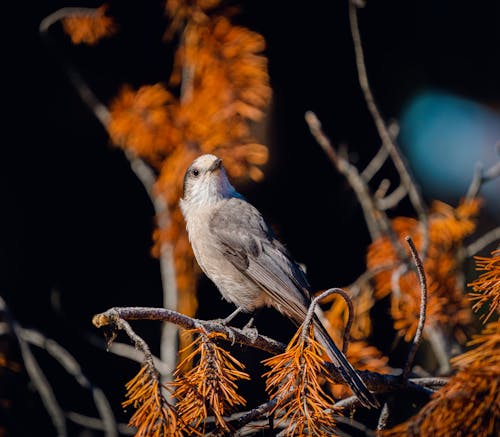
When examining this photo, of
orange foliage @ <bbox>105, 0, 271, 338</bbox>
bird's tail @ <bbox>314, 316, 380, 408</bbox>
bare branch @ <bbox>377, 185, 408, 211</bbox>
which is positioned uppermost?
orange foliage @ <bbox>105, 0, 271, 338</bbox>

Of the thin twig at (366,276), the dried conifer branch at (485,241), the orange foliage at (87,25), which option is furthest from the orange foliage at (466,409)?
the orange foliage at (87,25)

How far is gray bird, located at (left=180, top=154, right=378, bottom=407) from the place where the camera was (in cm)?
261

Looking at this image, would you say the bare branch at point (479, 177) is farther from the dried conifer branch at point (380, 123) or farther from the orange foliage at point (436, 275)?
the dried conifer branch at point (380, 123)

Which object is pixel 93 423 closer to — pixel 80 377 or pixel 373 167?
pixel 80 377

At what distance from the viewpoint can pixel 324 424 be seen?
5.01 ft

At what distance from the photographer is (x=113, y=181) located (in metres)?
3.87

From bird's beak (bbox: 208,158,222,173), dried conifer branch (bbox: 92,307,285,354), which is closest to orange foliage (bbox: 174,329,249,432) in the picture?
dried conifer branch (bbox: 92,307,285,354)

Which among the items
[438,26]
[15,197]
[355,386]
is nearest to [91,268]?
[15,197]

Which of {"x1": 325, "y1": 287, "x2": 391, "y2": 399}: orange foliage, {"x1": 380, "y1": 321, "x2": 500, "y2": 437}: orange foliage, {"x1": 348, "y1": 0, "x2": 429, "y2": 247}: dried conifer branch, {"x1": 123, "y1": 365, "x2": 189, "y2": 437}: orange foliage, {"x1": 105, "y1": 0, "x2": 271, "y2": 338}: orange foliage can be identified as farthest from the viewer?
{"x1": 105, "y1": 0, "x2": 271, "y2": 338}: orange foliage

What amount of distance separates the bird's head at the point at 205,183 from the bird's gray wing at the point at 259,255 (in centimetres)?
7

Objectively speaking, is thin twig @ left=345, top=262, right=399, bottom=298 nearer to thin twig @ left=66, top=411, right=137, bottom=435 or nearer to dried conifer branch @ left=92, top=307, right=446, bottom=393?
dried conifer branch @ left=92, top=307, right=446, bottom=393

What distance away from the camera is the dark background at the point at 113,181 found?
3.59 metres

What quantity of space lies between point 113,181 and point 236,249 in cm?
140

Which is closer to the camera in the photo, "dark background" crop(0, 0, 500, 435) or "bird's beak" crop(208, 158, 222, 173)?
"bird's beak" crop(208, 158, 222, 173)
